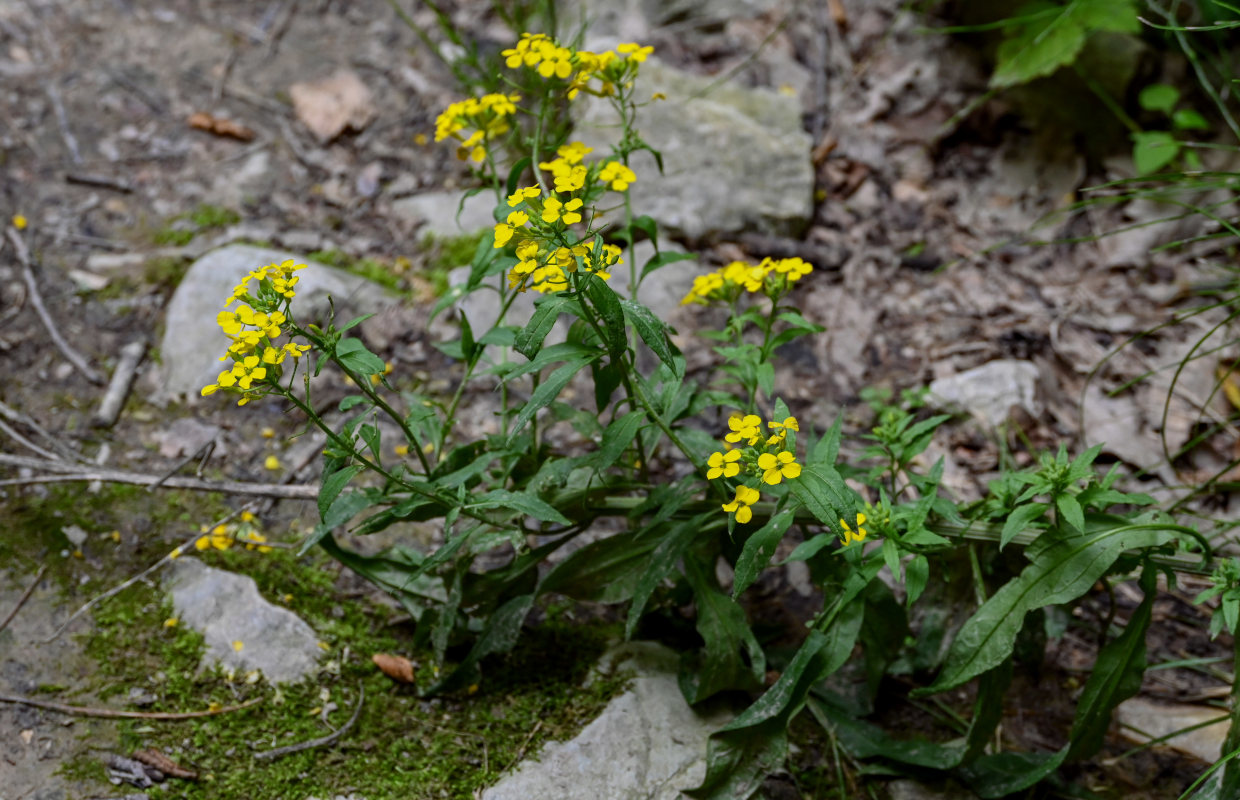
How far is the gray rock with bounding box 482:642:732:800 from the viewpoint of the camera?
2.12 metres

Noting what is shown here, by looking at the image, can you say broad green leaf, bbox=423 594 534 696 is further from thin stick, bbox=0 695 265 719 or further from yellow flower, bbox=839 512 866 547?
yellow flower, bbox=839 512 866 547

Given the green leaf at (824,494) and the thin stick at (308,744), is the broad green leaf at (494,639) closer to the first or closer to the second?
the thin stick at (308,744)

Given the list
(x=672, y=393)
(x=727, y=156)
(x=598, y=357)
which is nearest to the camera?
(x=598, y=357)

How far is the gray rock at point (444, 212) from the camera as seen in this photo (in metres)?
3.60

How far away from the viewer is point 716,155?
12.5 ft

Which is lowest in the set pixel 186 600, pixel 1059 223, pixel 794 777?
pixel 794 777

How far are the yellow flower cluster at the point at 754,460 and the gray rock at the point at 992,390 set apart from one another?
1.55 metres

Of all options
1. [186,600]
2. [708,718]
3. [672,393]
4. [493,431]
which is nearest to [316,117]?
[493,431]

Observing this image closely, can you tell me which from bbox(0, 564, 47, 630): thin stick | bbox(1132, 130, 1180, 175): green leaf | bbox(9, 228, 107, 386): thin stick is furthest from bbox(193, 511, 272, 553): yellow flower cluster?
bbox(1132, 130, 1180, 175): green leaf

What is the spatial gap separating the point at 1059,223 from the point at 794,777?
8.67ft

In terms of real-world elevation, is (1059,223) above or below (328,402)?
above

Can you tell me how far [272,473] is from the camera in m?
2.84

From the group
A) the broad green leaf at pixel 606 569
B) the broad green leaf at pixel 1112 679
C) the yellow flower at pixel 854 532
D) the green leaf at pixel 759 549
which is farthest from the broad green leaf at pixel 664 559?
the broad green leaf at pixel 1112 679

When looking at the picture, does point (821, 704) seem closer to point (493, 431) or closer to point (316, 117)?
point (493, 431)
